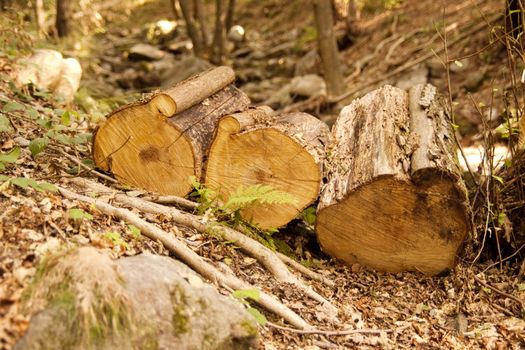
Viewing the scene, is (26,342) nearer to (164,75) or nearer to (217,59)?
(164,75)

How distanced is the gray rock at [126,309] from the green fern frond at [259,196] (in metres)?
1.01

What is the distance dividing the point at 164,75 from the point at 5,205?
902 centimetres

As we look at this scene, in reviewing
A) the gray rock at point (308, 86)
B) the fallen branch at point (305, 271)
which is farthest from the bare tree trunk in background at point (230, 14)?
the fallen branch at point (305, 271)

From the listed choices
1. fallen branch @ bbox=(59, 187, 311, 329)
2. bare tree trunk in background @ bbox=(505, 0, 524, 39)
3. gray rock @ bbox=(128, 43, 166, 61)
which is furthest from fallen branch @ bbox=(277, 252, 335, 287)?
gray rock @ bbox=(128, 43, 166, 61)

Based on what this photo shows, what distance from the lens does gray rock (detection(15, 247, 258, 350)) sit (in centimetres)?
274

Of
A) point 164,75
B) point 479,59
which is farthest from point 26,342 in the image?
point 164,75

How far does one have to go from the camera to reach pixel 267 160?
4.61m

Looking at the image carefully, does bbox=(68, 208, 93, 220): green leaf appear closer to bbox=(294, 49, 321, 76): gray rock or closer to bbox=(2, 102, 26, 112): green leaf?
bbox=(2, 102, 26, 112): green leaf

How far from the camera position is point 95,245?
3449mm

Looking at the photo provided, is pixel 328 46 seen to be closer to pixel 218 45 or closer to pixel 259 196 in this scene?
pixel 218 45

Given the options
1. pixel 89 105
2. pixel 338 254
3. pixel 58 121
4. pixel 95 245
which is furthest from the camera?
pixel 89 105

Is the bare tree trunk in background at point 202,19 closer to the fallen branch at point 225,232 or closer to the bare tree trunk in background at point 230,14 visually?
the bare tree trunk in background at point 230,14

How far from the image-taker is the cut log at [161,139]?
462cm

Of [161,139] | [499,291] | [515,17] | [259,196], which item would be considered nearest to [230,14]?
[515,17]
